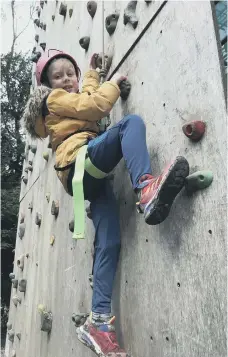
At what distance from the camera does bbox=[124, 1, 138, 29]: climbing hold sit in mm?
2010

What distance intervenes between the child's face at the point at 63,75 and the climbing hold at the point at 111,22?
30cm

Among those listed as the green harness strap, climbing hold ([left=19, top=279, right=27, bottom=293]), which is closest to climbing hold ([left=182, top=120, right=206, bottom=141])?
the green harness strap

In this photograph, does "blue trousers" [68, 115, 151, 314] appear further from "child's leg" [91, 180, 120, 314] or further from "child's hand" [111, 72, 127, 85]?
"child's hand" [111, 72, 127, 85]

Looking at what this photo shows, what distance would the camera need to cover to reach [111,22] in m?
2.29

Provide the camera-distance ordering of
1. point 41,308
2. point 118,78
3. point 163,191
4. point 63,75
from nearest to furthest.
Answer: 1. point 163,191
2. point 118,78
3. point 63,75
4. point 41,308

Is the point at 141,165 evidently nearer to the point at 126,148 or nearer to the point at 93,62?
the point at 126,148

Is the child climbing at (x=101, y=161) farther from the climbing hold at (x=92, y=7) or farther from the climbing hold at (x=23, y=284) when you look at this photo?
the climbing hold at (x=23, y=284)

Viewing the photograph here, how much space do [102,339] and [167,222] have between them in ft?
1.60

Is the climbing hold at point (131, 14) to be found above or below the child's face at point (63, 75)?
above

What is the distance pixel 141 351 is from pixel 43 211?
2.07m

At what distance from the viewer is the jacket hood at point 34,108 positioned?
2.02m

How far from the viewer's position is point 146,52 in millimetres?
1882

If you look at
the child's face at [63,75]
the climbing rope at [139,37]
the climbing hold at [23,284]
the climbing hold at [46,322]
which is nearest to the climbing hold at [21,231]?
the climbing hold at [23,284]

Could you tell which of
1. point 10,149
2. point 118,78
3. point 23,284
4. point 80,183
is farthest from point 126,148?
point 10,149
